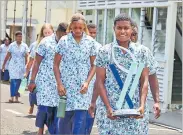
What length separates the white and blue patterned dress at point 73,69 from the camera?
6.97 meters

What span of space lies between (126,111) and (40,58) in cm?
301

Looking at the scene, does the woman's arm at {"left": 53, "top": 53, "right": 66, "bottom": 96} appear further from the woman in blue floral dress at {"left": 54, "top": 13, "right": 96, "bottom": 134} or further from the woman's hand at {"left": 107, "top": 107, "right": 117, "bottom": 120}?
the woman's hand at {"left": 107, "top": 107, "right": 117, "bottom": 120}

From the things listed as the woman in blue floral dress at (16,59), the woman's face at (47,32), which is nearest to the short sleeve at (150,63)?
the woman's face at (47,32)

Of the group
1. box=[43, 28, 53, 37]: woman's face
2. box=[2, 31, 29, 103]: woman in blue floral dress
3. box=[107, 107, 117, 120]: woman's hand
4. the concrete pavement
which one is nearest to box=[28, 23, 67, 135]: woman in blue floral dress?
box=[43, 28, 53, 37]: woman's face

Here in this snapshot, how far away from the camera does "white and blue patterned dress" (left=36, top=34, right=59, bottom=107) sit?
7.78 m

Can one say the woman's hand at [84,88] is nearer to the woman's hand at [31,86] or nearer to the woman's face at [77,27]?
the woman's face at [77,27]

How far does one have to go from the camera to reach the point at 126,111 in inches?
198

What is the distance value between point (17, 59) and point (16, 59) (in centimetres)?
3

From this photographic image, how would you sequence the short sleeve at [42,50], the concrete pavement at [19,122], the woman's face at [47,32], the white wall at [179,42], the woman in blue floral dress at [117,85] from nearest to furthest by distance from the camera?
the woman in blue floral dress at [117,85], the short sleeve at [42,50], the woman's face at [47,32], the concrete pavement at [19,122], the white wall at [179,42]

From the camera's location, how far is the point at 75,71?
6.98m

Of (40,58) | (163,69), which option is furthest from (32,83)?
(163,69)

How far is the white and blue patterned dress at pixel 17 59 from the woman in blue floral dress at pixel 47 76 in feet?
16.5

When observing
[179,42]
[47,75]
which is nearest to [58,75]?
[47,75]

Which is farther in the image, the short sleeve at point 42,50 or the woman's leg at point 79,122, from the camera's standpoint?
the short sleeve at point 42,50
